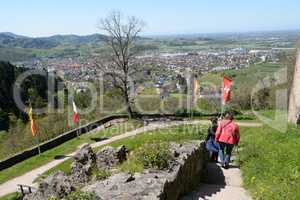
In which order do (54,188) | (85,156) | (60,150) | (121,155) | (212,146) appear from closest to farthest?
1. (54,188)
2. (121,155)
3. (85,156)
4. (212,146)
5. (60,150)

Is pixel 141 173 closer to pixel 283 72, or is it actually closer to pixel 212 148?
pixel 212 148

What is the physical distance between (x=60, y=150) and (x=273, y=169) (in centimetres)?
1436

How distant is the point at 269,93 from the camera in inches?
1304

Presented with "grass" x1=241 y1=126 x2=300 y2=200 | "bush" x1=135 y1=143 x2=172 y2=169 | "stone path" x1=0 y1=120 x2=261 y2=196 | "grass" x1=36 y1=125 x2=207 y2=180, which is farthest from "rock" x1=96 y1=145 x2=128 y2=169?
"stone path" x1=0 y1=120 x2=261 y2=196

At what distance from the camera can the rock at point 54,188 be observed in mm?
8153

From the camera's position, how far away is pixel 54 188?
27.7 ft

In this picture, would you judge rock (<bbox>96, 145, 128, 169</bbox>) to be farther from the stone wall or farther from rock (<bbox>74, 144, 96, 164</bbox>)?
the stone wall

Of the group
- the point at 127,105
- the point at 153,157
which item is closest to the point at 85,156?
the point at 153,157

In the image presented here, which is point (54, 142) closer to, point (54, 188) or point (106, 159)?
point (106, 159)

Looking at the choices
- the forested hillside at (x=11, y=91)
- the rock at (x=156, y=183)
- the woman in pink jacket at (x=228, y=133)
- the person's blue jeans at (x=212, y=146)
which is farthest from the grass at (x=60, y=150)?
the forested hillside at (x=11, y=91)

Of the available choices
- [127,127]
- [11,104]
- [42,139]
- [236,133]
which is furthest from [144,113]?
[11,104]

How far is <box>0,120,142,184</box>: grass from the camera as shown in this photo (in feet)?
59.8

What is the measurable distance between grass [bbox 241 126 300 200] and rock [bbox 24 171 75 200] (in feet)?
13.2

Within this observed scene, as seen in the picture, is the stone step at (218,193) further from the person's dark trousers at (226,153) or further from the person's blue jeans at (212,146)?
the person's blue jeans at (212,146)
